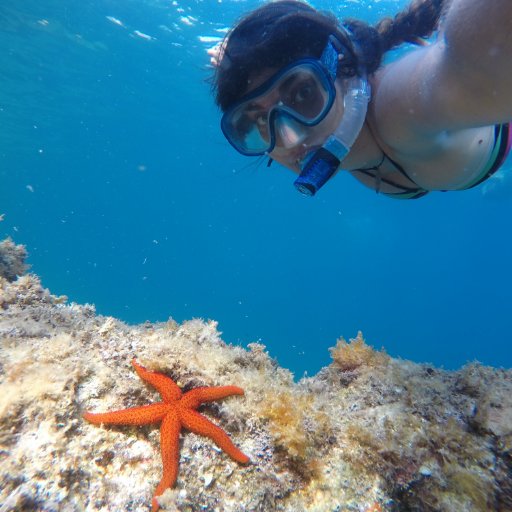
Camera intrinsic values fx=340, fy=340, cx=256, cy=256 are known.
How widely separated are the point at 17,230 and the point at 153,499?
5094 inches

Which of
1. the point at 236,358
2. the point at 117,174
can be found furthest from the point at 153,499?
the point at 117,174

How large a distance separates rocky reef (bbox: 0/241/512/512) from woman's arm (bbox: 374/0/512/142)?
7.01 feet

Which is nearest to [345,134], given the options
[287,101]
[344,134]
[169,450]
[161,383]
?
[344,134]

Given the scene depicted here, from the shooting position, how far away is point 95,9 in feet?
65.9

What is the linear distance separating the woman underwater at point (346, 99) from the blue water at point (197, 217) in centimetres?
333

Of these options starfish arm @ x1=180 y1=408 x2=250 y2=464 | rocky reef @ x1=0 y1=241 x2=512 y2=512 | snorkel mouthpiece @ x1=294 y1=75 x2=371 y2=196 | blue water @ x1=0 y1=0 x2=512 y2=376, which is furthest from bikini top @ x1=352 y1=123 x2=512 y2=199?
blue water @ x1=0 y1=0 x2=512 y2=376

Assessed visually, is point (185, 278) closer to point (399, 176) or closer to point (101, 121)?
point (101, 121)

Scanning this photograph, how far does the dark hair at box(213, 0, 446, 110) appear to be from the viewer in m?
2.42

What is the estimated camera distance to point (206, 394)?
8.27 feet

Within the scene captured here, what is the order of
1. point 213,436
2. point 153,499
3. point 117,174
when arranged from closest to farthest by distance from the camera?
point 153,499 < point 213,436 < point 117,174

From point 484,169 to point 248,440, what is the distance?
290 centimetres

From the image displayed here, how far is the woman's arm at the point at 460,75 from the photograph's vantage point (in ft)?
4.23

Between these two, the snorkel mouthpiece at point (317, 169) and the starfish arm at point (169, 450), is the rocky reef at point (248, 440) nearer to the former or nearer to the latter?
the starfish arm at point (169, 450)

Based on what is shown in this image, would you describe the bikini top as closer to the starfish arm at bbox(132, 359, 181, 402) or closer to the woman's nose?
the woman's nose
